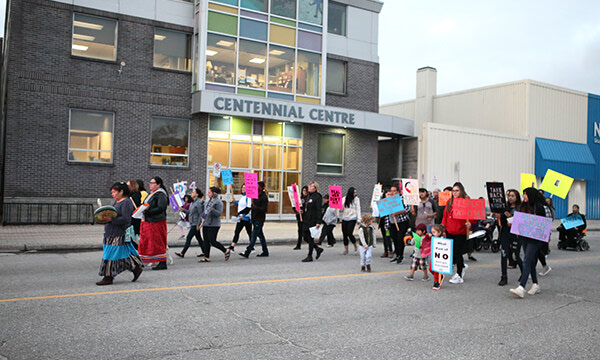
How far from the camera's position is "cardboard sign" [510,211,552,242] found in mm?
8609

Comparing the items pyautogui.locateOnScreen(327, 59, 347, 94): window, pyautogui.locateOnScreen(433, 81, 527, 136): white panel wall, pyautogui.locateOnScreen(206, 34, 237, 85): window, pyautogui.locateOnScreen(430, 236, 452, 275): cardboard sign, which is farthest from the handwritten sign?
pyautogui.locateOnScreen(433, 81, 527, 136): white panel wall

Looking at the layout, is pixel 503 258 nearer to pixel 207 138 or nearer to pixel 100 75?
pixel 207 138

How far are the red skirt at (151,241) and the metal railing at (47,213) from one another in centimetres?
1041

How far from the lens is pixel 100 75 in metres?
20.4

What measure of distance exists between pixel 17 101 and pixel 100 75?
3.07m

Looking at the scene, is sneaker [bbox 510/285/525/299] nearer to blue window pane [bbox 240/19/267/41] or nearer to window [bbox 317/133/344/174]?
window [bbox 317/133/344/174]

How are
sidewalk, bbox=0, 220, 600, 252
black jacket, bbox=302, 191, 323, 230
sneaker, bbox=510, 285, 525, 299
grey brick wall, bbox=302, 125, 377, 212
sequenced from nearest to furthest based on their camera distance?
sneaker, bbox=510, 285, 525, 299 < black jacket, bbox=302, 191, 323, 230 < sidewalk, bbox=0, 220, 600, 252 < grey brick wall, bbox=302, 125, 377, 212

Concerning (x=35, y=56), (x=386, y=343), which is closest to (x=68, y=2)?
(x=35, y=56)

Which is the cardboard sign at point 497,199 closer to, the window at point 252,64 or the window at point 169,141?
the window at point 169,141

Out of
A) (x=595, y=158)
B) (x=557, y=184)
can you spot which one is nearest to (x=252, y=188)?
(x=557, y=184)

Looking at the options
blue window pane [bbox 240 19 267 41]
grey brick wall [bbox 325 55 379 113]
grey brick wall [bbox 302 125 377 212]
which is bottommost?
grey brick wall [bbox 302 125 377 212]

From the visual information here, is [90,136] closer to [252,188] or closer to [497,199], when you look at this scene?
[252,188]

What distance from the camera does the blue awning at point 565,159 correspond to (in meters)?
32.7

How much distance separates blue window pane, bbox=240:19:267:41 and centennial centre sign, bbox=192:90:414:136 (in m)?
2.86
